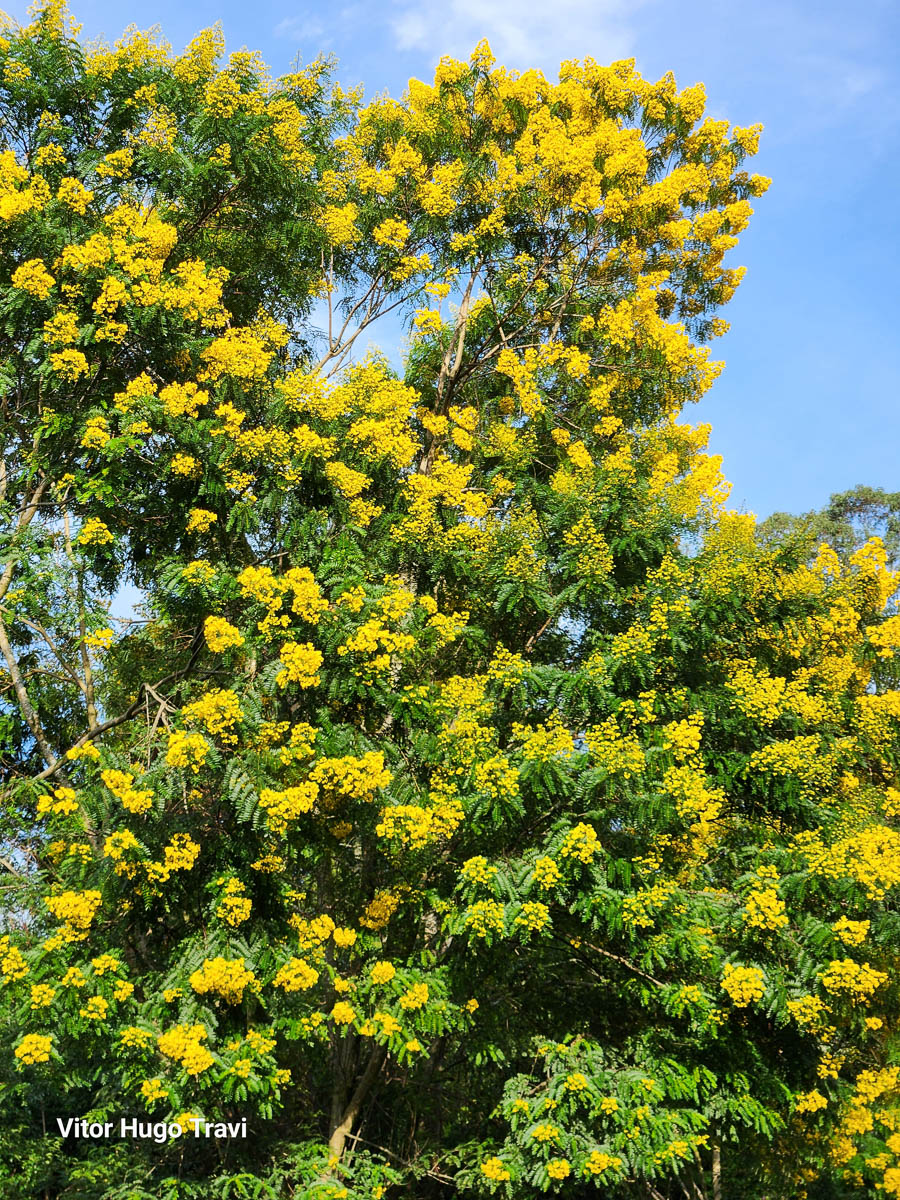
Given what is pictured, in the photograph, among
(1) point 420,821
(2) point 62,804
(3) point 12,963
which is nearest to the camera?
(3) point 12,963

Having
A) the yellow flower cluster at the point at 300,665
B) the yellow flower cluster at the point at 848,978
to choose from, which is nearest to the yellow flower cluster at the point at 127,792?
the yellow flower cluster at the point at 300,665

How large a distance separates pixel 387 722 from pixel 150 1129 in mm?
3412

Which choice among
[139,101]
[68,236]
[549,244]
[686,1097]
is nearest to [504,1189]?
[686,1097]

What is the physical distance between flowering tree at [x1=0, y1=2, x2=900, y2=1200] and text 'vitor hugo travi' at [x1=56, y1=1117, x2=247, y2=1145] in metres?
0.14

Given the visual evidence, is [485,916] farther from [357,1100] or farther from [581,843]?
[357,1100]

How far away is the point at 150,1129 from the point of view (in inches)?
283

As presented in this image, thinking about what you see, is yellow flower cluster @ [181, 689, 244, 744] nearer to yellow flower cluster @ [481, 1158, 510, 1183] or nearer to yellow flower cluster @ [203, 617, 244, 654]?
yellow flower cluster @ [203, 617, 244, 654]


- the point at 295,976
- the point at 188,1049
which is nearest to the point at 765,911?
the point at 295,976

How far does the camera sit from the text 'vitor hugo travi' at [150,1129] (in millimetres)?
6074

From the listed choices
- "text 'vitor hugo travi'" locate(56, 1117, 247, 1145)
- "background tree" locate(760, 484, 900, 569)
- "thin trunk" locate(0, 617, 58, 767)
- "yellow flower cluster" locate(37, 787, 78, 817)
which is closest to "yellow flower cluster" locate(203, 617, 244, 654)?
"yellow flower cluster" locate(37, 787, 78, 817)

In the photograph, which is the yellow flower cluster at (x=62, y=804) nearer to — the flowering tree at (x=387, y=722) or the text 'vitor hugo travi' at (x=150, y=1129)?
the flowering tree at (x=387, y=722)

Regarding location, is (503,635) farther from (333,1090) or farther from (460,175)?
(460,175)

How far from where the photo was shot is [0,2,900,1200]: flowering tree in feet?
20.5

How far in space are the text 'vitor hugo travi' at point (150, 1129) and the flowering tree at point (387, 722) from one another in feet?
0.47
